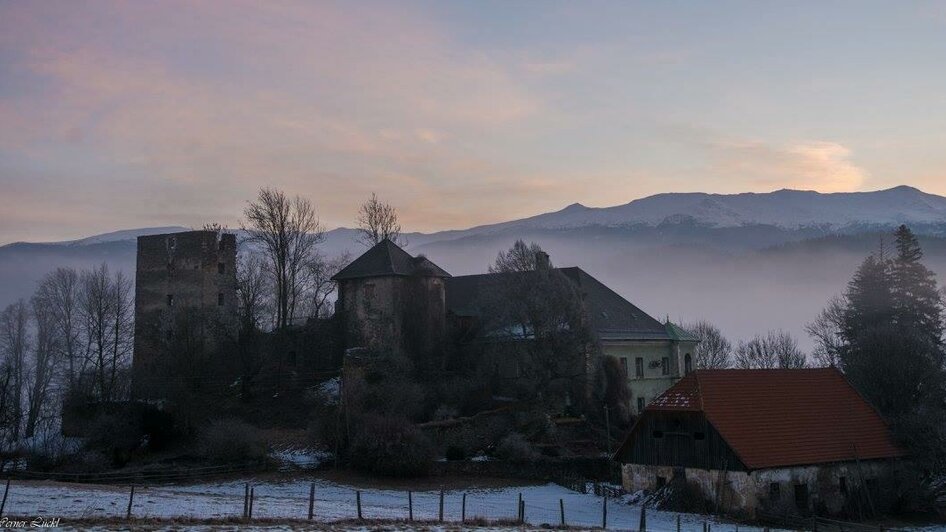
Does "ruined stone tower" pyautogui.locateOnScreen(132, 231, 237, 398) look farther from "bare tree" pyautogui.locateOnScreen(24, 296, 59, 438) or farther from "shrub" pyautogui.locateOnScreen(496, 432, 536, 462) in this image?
"shrub" pyautogui.locateOnScreen(496, 432, 536, 462)

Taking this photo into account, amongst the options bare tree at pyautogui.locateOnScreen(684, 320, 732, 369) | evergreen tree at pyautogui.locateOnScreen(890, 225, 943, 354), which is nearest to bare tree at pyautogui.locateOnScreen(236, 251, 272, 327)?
evergreen tree at pyautogui.locateOnScreen(890, 225, 943, 354)

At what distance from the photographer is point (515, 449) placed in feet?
134

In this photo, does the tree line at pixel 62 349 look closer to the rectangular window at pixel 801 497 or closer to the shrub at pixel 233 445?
the shrub at pixel 233 445

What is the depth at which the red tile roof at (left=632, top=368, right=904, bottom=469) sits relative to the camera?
34.3 m

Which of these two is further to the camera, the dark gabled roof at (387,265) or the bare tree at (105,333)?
the bare tree at (105,333)

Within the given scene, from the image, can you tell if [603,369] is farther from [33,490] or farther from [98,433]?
[33,490]

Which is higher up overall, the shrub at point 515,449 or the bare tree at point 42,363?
the bare tree at point 42,363

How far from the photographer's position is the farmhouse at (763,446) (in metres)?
33.4

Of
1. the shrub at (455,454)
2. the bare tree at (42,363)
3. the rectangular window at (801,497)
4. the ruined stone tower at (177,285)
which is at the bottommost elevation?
the rectangular window at (801,497)

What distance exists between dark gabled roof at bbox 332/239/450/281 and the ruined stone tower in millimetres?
8548

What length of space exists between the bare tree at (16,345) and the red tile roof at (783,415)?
4027 cm

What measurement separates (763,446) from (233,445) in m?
22.7

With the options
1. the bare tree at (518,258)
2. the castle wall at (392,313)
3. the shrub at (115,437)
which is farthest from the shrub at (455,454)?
the shrub at (115,437)

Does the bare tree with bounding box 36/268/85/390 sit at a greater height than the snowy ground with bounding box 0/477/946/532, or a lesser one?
greater
